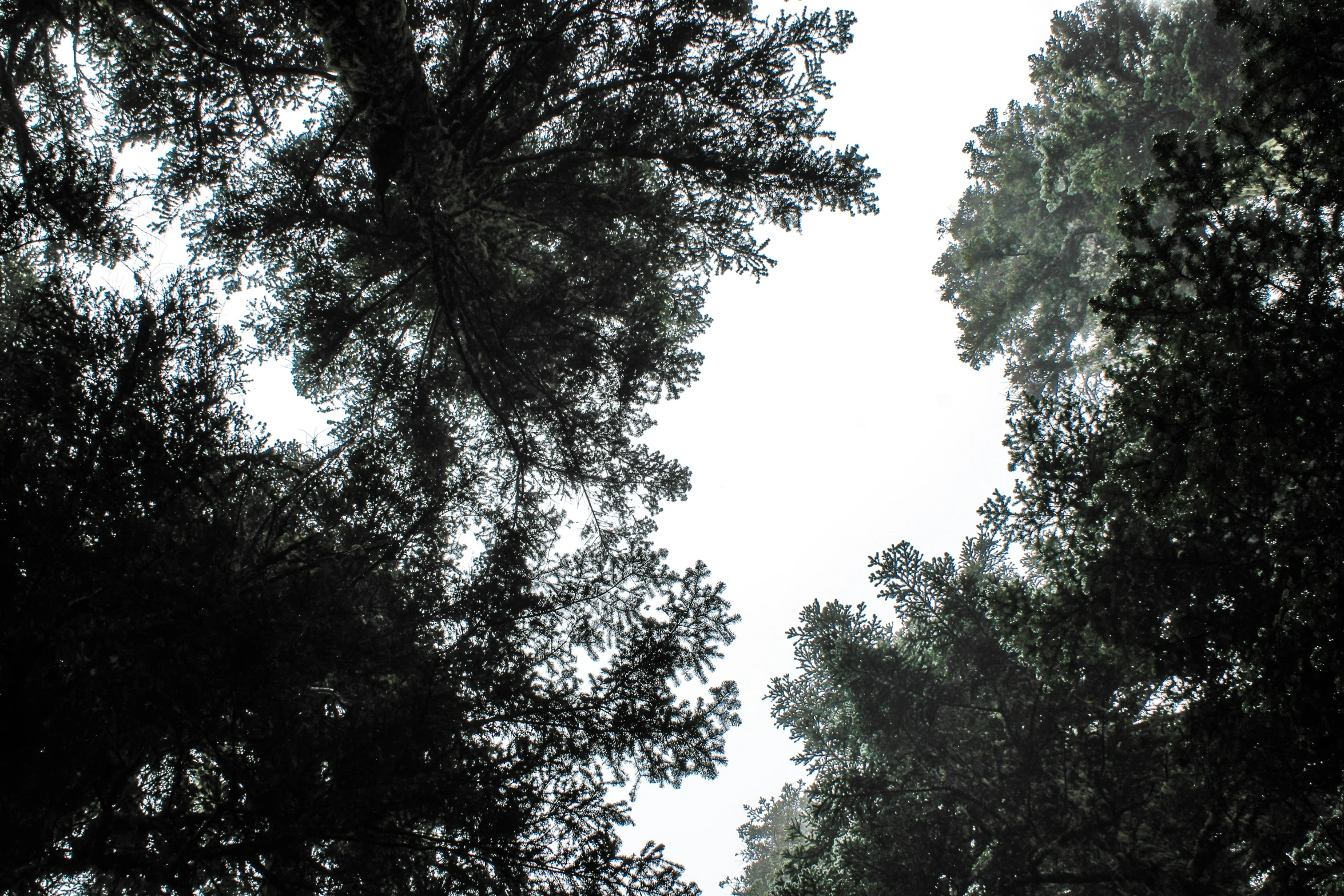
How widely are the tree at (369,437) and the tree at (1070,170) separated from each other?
683 inches

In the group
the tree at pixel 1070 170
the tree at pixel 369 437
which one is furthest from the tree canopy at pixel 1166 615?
the tree at pixel 1070 170

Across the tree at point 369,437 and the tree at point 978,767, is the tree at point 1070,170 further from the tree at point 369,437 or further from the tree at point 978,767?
the tree at point 369,437

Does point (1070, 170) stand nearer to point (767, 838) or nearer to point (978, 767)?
point (978, 767)

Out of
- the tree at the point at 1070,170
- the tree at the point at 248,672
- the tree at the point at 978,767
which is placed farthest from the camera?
the tree at the point at 1070,170

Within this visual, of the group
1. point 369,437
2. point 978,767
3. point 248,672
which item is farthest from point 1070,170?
point 248,672

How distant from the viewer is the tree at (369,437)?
4.40 meters

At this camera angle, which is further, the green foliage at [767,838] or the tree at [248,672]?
the green foliage at [767,838]

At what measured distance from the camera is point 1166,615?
6.70 meters

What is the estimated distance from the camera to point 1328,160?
4.46 meters

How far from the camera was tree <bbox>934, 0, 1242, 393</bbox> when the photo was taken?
18.6 m

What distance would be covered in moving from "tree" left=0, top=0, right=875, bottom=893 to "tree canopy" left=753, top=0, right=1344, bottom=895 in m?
3.30

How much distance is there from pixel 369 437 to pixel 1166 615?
29.0 feet

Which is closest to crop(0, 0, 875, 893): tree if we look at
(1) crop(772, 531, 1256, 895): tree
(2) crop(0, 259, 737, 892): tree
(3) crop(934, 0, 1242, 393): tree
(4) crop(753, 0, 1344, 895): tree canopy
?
(2) crop(0, 259, 737, 892): tree

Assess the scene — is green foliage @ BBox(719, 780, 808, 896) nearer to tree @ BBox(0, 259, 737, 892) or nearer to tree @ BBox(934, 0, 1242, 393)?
tree @ BBox(0, 259, 737, 892)
